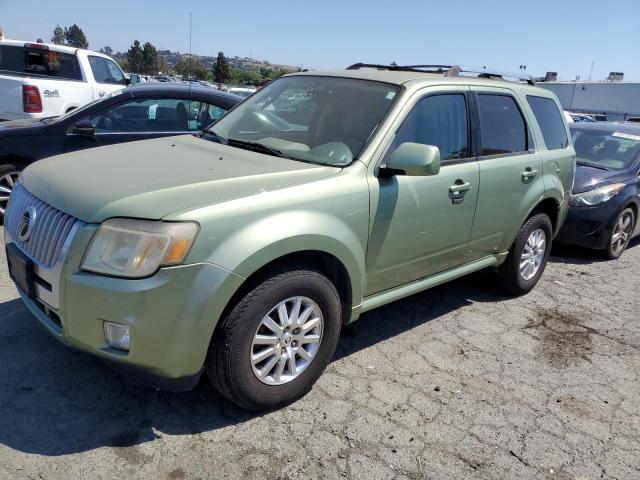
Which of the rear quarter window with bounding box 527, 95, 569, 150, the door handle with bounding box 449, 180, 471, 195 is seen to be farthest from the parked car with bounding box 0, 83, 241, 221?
the door handle with bounding box 449, 180, 471, 195

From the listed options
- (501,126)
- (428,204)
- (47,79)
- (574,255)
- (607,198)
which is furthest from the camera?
(47,79)

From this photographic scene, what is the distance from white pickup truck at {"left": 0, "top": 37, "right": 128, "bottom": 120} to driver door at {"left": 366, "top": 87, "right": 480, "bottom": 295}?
7.64 metres

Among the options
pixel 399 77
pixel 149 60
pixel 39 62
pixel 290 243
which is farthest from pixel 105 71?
pixel 149 60

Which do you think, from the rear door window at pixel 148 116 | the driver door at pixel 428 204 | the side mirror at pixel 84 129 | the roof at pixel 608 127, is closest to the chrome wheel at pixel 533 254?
the driver door at pixel 428 204

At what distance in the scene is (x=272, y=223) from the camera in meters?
2.63

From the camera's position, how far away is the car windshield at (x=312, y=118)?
10.8 ft

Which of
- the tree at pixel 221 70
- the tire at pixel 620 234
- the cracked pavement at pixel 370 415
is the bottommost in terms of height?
the cracked pavement at pixel 370 415

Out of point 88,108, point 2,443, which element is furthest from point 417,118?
point 88,108

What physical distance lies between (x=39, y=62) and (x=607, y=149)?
32.5 ft

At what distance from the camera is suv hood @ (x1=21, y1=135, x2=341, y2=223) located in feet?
8.13

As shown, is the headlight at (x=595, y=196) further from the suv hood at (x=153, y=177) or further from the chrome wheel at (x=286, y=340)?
the chrome wheel at (x=286, y=340)

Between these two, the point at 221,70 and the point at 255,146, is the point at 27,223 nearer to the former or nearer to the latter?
the point at 255,146

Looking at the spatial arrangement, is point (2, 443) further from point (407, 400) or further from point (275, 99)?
point (275, 99)

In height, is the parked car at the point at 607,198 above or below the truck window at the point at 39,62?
below
